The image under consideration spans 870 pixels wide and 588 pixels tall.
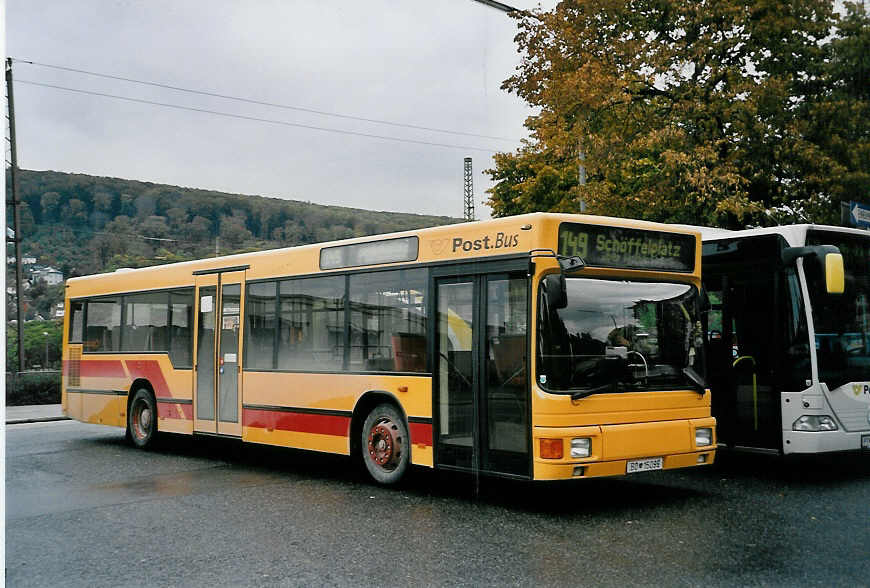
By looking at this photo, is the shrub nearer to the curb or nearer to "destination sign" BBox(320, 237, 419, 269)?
the curb

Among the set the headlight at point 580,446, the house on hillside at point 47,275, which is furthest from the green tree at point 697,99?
the house on hillside at point 47,275

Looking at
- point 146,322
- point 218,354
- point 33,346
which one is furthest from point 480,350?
point 33,346

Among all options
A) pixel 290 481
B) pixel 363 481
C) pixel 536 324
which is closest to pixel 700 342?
pixel 536 324

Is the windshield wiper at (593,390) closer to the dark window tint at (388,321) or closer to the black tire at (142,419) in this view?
the dark window tint at (388,321)

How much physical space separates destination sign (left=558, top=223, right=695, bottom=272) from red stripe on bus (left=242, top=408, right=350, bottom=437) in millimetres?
3661

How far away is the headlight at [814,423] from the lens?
10.3 meters

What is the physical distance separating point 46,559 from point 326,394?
14.9 feet

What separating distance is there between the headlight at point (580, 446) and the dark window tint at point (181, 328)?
7383mm

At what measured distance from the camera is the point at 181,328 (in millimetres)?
14297

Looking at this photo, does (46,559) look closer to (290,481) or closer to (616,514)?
(290,481)

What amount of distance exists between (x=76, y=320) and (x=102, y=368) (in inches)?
56.8

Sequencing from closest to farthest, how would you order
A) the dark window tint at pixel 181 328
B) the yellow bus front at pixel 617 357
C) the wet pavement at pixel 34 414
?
the yellow bus front at pixel 617 357, the dark window tint at pixel 181 328, the wet pavement at pixel 34 414

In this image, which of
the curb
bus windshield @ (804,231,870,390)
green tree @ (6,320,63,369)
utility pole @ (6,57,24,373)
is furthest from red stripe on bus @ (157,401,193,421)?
utility pole @ (6,57,24,373)

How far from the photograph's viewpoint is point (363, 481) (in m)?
11.0
